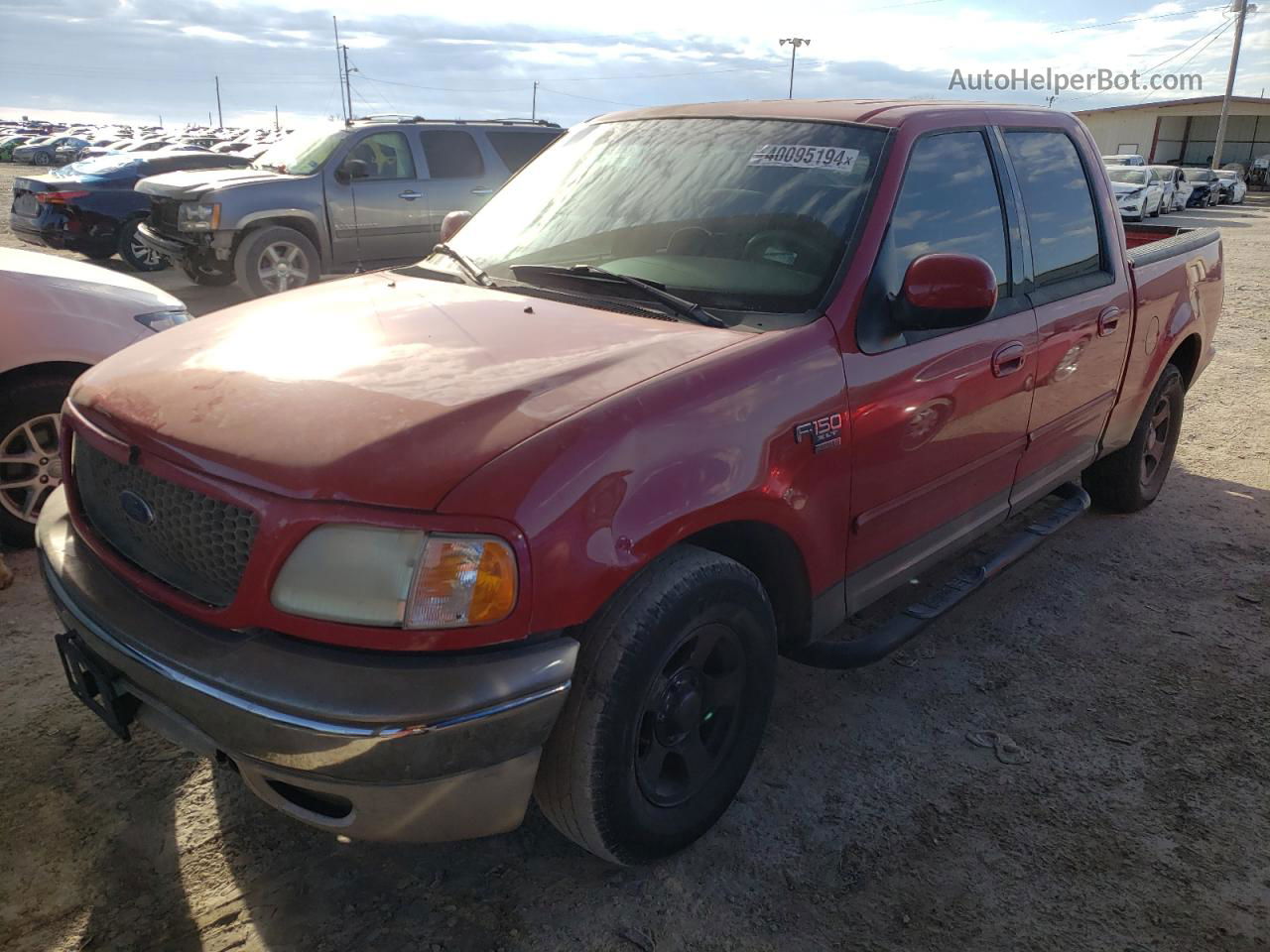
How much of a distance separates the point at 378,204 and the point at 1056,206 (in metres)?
7.93

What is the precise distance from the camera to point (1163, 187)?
28531mm

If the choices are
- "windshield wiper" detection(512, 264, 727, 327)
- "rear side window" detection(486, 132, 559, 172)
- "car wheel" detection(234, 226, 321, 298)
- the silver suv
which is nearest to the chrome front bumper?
"windshield wiper" detection(512, 264, 727, 327)

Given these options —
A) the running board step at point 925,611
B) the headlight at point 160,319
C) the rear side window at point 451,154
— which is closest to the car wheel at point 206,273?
the rear side window at point 451,154

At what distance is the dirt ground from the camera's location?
2.31m

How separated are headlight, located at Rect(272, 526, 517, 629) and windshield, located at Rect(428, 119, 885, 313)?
121cm

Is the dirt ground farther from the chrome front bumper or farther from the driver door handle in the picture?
the driver door handle

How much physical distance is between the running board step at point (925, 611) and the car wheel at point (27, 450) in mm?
3146

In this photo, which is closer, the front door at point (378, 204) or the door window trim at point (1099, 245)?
the door window trim at point (1099, 245)

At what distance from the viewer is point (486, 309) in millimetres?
2793

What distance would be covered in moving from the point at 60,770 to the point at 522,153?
928cm

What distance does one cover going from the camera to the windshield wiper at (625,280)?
268 centimetres

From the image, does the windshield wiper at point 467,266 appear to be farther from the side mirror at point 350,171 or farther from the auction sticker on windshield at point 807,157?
the side mirror at point 350,171

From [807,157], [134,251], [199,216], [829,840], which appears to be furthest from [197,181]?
[829,840]

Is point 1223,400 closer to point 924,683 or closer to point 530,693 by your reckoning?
point 924,683
